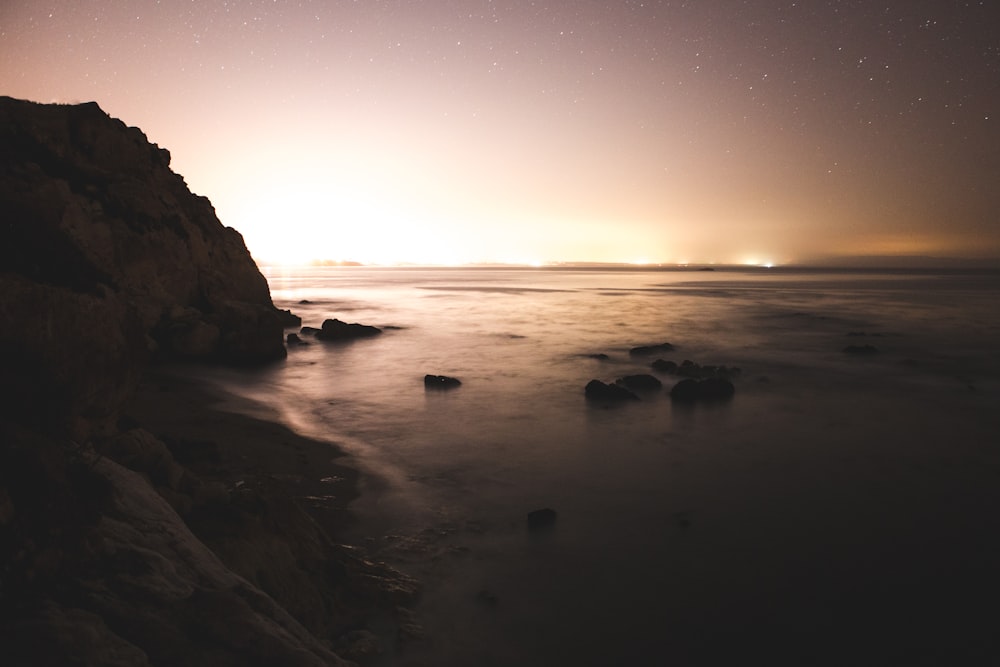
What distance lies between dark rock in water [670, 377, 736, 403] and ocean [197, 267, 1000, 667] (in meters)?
0.56

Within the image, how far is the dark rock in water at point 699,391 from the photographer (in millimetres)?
14977

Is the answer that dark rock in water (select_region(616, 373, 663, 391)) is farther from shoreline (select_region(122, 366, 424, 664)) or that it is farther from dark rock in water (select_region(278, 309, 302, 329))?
dark rock in water (select_region(278, 309, 302, 329))

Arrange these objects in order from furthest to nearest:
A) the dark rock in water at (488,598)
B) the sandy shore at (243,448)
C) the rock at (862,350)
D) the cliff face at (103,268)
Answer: the rock at (862,350) → the sandy shore at (243,448) → the dark rock in water at (488,598) → the cliff face at (103,268)

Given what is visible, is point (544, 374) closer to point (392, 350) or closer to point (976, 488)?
point (392, 350)

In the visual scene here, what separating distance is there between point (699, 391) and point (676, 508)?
7100mm

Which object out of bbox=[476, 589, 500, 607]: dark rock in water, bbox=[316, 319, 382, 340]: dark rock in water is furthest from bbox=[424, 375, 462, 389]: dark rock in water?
bbox=[316, 319, 382, 340]: dark rock in water

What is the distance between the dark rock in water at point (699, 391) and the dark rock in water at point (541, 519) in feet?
26.7

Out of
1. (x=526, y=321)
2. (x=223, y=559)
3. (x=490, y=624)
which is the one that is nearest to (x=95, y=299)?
(x=223, y=559)

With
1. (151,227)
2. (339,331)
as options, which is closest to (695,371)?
(339,331)

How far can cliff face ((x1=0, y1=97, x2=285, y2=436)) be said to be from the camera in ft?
11.2

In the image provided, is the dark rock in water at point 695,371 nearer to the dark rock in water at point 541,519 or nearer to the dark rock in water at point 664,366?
the dark rock in water at point 664,366

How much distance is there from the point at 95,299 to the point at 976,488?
13.7m

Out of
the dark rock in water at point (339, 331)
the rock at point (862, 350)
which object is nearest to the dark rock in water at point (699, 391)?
the rock at point (862, 350)

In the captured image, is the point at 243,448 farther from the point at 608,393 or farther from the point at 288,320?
the point at 288,320
